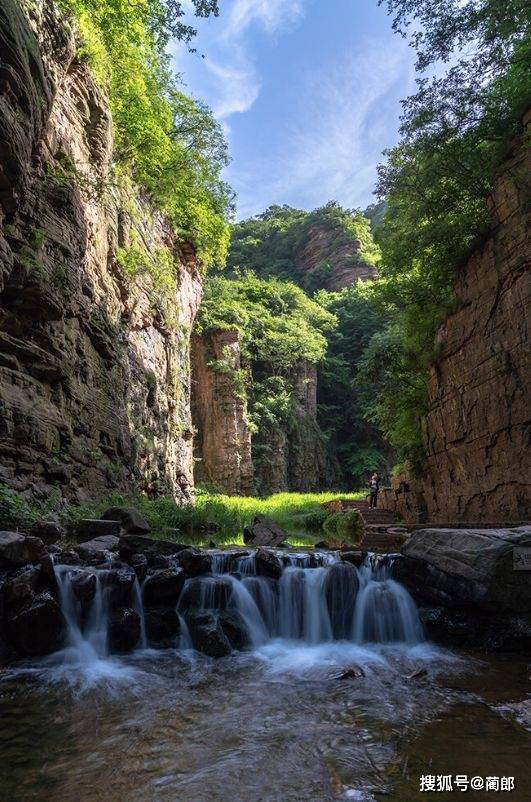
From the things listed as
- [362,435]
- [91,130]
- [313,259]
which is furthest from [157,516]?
[313,259]

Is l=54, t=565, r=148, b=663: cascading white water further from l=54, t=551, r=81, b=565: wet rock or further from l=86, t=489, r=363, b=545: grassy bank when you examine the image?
l=86, t=489, r=363, b=545: grassy bank

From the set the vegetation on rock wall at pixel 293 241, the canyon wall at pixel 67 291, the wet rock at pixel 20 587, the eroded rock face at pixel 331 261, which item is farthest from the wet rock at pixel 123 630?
the vegetation on rock wall at pixel 293 241

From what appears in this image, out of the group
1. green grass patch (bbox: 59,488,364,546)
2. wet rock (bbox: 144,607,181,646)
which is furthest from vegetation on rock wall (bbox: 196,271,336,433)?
wet rock (bbox: 144,607,181,646)

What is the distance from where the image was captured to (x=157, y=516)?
14289 millimetres

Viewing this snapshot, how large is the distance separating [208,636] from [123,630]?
1155 mm

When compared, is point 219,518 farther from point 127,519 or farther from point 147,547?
point 147,547

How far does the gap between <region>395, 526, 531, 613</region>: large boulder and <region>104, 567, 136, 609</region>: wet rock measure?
4.46 metres

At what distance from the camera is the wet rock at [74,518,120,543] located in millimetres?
9766

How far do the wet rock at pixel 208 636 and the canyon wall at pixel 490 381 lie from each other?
25.7 feet

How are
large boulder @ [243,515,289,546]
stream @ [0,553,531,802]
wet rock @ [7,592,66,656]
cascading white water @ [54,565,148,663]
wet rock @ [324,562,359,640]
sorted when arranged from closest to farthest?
1. stream @ [0,553,531,802]
2. wet rock @ [7,592,66,656]
3. cascading white water @ [54,565,148,663]
4. wet rock @ [324,562,359,640]
5. large boulder @ [243,515,289,546]

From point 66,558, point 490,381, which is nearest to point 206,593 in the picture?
point 66,558

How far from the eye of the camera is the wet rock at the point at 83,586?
629 cm

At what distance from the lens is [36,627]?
570cm

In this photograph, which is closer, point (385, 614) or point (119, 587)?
point (119, 587)
